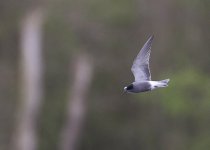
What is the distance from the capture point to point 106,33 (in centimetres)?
2348

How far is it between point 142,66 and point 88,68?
13210mm

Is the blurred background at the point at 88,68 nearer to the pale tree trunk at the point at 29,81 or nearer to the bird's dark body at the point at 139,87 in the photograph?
the pale tree trunk at the point at 29,81

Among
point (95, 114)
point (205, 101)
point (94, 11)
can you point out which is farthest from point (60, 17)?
point (205, 101)

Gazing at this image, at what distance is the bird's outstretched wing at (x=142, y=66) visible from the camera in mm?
10008

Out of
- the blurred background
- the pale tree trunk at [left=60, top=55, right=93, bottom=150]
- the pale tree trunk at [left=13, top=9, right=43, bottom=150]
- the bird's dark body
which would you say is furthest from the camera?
the pale tree trunk at [left=60, top=55, right=93, bottom=150]

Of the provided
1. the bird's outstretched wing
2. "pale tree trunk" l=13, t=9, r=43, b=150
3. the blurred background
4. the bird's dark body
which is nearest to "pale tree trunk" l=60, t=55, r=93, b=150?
the blurred background

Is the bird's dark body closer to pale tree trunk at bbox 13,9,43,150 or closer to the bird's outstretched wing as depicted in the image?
the bird's outstretched wing

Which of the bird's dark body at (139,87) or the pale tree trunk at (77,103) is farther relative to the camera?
the pale tree trunk at (77,103)

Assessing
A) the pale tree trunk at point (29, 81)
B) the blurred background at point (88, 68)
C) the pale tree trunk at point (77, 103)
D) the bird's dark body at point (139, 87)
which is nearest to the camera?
the bird's dark body at point (139, 87)

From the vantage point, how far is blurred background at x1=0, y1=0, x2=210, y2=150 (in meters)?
22.9

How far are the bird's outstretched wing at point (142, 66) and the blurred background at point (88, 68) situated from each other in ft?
40.2

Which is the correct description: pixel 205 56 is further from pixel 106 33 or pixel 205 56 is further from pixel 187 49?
pixel 106 33

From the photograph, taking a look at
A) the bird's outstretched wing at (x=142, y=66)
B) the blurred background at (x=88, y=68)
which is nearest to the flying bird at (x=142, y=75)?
the bird's outstretched wing at (x=142, y=66)

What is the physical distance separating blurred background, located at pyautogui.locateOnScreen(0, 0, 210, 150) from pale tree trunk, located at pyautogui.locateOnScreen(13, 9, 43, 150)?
2 cm
